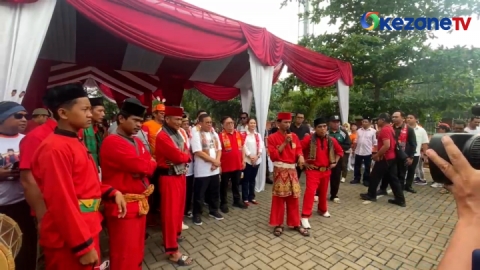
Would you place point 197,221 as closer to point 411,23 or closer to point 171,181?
point 171,181

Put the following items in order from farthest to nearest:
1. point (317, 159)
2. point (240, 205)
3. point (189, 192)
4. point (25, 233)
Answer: point (240, 205) < point (189, 192) < point (317, 159) < point (25, 233)

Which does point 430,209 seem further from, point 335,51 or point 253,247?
point 335,51

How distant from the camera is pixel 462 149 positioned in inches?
29.1

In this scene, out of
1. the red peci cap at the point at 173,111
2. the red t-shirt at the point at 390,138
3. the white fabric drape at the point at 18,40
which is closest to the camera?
the white fabric drape at the point at 18,40

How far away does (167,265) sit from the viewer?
2.69m

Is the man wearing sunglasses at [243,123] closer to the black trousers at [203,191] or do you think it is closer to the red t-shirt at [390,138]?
the black trousers at [203,191]

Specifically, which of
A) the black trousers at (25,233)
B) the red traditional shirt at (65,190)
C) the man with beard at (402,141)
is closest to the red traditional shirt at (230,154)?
the black trousers at (25,233)

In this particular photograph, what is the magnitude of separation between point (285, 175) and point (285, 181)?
3.3 inches

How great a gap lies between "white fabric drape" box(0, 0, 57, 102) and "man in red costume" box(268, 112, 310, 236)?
287 cm

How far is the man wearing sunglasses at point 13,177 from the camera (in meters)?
2.00

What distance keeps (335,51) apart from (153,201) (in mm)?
6904

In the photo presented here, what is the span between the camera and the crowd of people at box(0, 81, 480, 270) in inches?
54.7

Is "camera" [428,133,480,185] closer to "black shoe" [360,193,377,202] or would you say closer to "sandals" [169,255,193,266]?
"sandals" [169,255,193,266]

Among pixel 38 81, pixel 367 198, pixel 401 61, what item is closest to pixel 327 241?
pixel 367 198
